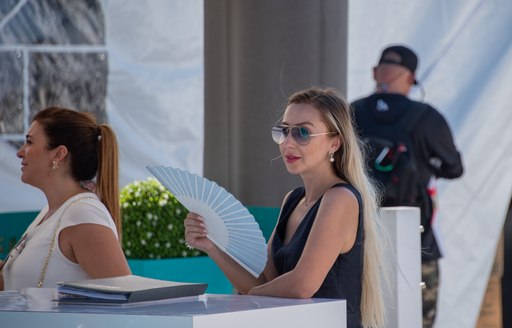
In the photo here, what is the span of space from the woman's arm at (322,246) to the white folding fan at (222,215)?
0.29 ft

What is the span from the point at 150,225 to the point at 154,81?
1199 mm

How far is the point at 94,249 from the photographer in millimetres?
3311

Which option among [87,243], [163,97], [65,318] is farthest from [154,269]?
[65,318]

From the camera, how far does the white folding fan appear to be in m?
2.82

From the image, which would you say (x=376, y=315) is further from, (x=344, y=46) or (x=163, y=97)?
(x=163, y=97)

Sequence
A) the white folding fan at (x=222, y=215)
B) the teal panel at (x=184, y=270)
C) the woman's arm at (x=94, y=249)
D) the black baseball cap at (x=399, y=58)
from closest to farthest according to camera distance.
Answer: the white folding fan at (x=222, y=215) < the woman's arm at (x=94, y=249) < the teal panel at (x=184, y=270) < the black baseball cap at (x=399, y=58)

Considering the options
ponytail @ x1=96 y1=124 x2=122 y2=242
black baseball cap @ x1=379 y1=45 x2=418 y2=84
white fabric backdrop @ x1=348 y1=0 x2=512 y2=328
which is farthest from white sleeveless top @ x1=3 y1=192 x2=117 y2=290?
white fabric backdrop @ x1=348 y1=0 x2=512 y2=328

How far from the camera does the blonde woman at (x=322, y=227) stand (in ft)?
9.53

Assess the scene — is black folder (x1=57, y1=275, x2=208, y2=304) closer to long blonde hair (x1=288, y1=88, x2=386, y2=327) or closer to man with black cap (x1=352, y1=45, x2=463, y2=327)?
long blonde hair (x1=288, y1=88, x2=386, y2=327)

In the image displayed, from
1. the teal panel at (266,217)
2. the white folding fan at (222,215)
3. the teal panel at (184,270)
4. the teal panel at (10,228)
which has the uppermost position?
the white folding fan at (222,215)

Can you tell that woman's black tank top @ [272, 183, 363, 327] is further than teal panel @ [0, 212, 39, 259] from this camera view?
No

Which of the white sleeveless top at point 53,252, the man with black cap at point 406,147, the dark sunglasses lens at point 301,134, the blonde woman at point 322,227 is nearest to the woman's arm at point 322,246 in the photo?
the blonde woman at point 322,227

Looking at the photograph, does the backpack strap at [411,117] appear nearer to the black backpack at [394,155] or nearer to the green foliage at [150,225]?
the black backpack at [394,155]

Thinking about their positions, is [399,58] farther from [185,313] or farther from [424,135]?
[185,313]
